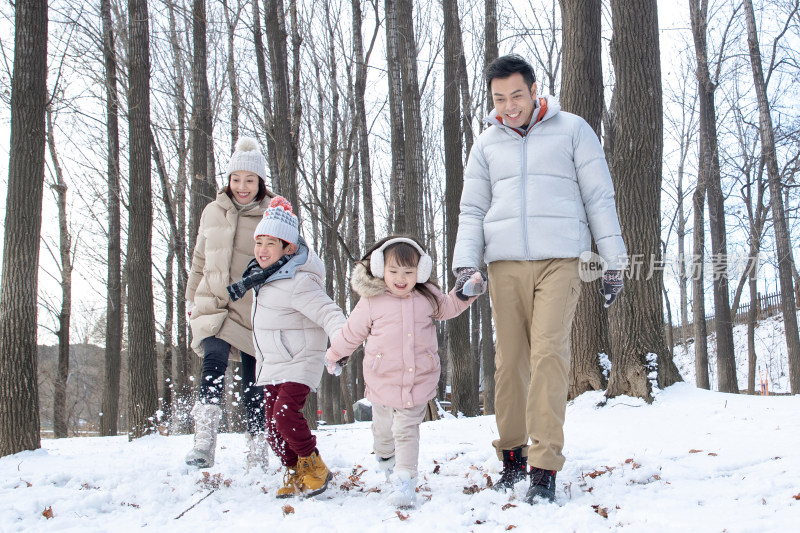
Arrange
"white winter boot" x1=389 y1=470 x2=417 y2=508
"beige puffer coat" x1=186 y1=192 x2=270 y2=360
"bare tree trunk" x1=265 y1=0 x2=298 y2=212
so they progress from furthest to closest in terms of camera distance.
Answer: "bare tree trunk" x1=265 y1=0 x2=298 y2=212 < "beige puffer coat" x1=186 y1=192 x2=270 y2=360 < "white winter boot" x1=389 y1=470 x2=417 y2=508

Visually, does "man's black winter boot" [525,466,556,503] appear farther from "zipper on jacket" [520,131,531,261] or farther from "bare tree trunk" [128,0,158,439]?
"bare tree trunk" [128,0,158,439]

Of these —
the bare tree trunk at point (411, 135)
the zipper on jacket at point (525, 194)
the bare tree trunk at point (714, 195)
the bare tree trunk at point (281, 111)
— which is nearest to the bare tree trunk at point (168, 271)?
the bare tree trunk at point (281, 111)

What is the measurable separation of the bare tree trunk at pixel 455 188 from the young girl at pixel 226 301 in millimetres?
5441

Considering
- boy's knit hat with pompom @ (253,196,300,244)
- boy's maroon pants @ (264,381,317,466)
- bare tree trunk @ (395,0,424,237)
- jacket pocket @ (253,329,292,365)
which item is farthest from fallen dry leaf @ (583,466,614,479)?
bare tree trunk @ (395,0,424,237)

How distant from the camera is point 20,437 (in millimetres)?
5695

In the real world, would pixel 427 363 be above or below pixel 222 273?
below

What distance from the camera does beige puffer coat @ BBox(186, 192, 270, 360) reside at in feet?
14.0

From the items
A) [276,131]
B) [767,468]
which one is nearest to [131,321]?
[276,131]

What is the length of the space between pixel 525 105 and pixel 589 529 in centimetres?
216

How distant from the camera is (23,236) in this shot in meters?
5.96

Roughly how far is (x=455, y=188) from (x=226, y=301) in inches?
248

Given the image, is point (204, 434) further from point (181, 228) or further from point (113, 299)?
point (181, 228)

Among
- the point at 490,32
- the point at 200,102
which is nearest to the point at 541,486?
the point at 200,102

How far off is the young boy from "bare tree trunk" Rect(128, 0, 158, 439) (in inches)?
185
